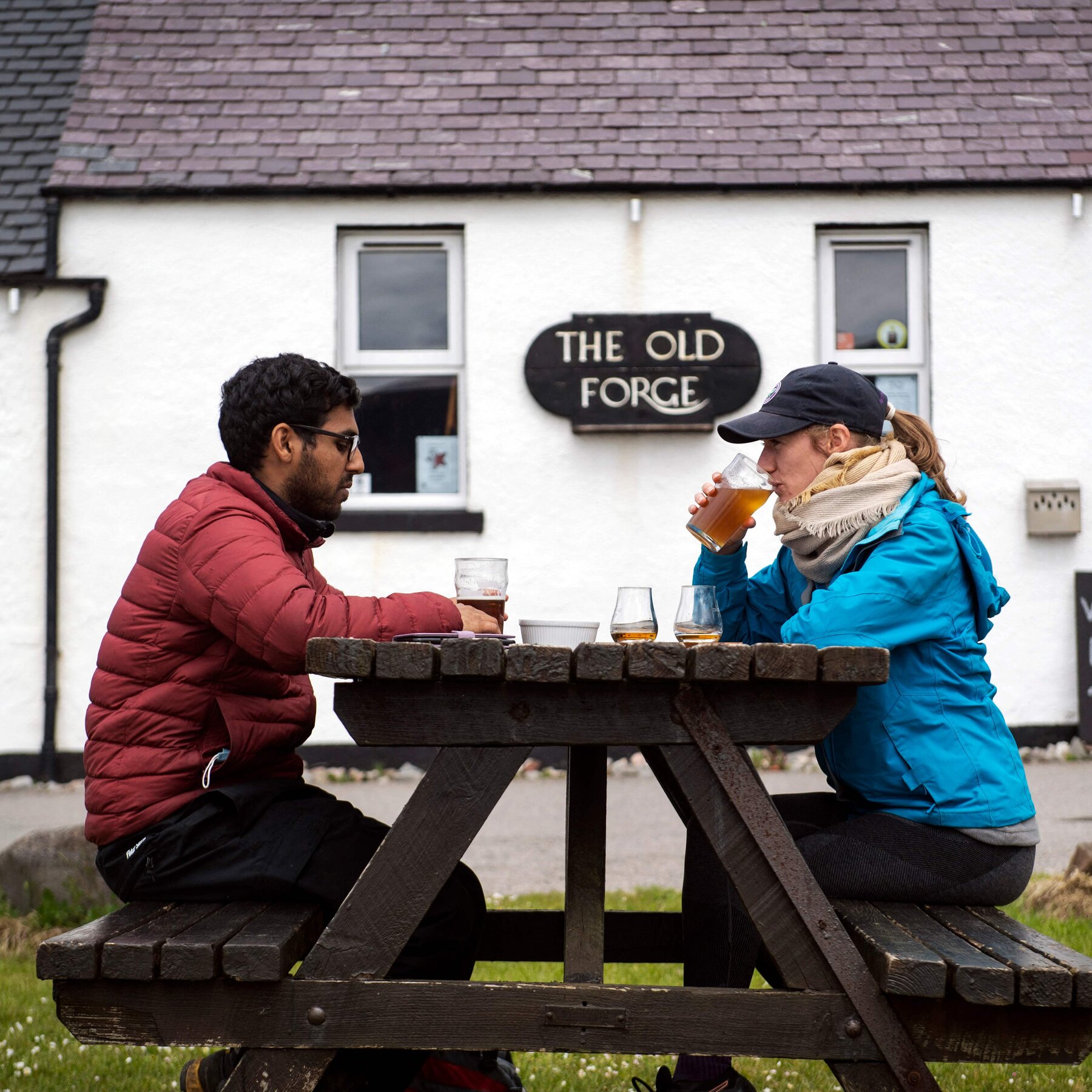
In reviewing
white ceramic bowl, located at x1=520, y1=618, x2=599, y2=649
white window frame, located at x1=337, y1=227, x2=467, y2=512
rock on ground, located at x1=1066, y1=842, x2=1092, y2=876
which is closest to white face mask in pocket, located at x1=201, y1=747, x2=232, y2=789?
white ceramic bowl, located at x1=520, y1=618, x2=599, y2=649

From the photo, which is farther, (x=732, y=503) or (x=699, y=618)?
(x=732, y=503)

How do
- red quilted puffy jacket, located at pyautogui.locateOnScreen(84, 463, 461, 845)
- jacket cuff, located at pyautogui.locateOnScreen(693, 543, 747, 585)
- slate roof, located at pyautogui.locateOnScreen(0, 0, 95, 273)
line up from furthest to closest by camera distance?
slate roof, located at pyautogui.locateOnScreen(0, 0, 95, 273) < jacket cuff, located at pyautogui.locateOnScreen(693, 543, 747, 585) < red quilted puffy jacket, located at pyautogui.locateOnScreen(84, 463, 461, 845)

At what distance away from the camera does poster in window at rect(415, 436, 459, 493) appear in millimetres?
8547

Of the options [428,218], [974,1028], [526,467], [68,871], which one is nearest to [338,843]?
[974,1028]

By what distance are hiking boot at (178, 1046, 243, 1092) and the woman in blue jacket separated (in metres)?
0.89

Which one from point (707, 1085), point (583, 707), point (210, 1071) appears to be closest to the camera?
point (583, 707)

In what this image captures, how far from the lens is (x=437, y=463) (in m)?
8.55

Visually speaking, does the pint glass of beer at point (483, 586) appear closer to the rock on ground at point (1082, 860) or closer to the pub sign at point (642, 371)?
the rock on ground at point (1082, 860)

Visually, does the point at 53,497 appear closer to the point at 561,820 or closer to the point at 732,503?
the point at 561,820

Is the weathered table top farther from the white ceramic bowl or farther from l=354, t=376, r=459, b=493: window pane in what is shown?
l=354, t=376, r=459, b=493: window pane

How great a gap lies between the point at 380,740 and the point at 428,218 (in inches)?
260

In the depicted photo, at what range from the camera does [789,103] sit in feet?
28.2

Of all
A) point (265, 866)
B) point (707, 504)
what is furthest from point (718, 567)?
point (265, 866)

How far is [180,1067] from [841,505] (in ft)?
7.88
